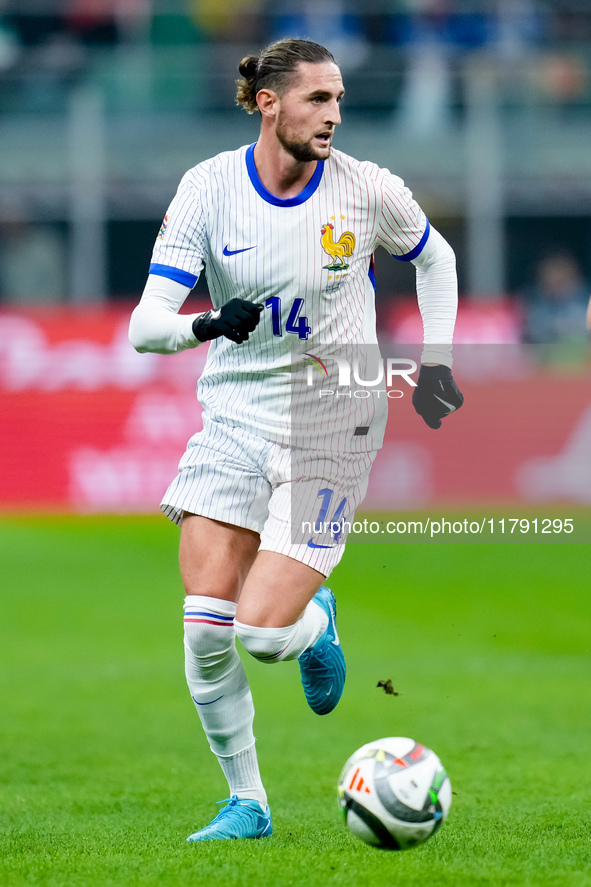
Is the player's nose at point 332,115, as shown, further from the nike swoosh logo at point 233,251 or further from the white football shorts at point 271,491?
the white football shorts at point 271,491

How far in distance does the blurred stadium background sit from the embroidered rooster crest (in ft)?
28.4

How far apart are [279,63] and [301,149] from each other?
1.02 ft

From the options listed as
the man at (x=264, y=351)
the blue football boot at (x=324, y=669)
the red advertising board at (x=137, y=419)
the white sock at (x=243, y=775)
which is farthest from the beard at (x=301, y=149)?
the red advertising board at (x=137, y=419)

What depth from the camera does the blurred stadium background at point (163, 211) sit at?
13914mm

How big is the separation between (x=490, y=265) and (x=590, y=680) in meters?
7.60

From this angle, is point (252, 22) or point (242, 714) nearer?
point (242, 714)

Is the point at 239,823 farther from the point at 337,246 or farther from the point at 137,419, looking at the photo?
the point at 137,419

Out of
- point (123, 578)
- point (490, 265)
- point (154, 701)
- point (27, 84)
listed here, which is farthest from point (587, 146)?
point (154, 701)

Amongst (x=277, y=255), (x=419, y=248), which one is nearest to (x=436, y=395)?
(x=419, y=248)

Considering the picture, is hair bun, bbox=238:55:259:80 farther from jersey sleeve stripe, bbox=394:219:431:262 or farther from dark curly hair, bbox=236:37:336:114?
jersey sleeve stripe, bbox=394:219:431:262

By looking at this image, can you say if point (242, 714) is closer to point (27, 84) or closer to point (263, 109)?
point (263, 109)

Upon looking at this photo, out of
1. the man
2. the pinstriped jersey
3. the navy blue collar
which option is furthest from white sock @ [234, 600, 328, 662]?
the navy blue collar

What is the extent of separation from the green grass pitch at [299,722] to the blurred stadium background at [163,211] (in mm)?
1081

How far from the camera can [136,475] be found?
14148mm
